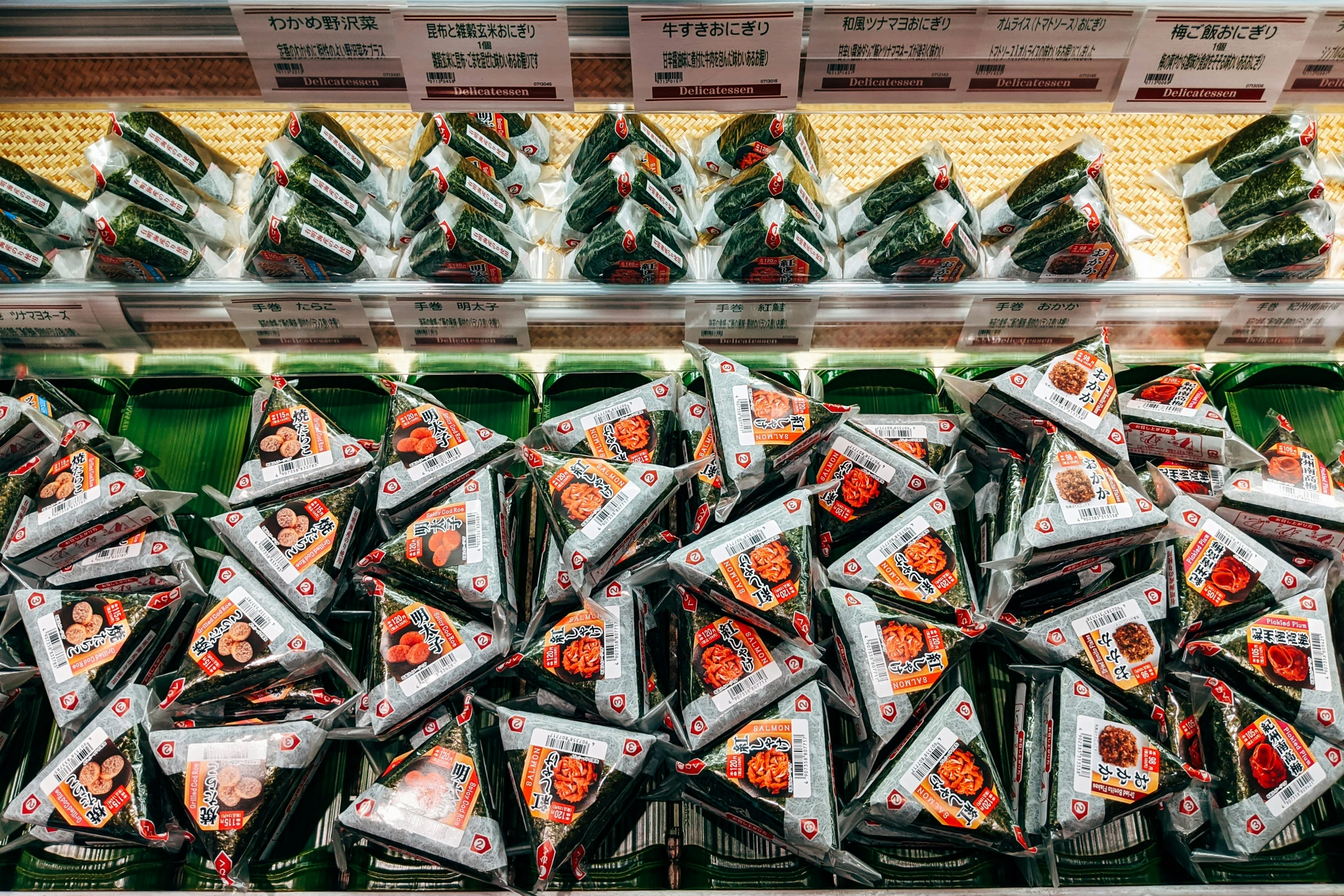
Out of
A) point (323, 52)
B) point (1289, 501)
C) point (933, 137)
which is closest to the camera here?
point (323, 52)

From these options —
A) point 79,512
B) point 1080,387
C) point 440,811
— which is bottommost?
point 440,811

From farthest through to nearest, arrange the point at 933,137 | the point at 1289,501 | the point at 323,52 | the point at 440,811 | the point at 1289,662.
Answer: the point at 933,137
the point at 1289,501
the point at 1289,662
the point at 440,811
the point at 323,52

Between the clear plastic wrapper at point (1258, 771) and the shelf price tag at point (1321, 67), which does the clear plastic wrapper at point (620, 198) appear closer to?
the shelf price tag at point (1321, 67)

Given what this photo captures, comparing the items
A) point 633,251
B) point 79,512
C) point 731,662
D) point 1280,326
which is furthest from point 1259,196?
point 79,512

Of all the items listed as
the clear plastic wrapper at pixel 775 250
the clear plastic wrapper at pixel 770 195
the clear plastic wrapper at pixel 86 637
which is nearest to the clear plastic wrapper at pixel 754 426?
the clear plastic wrapper at pixel 775 250

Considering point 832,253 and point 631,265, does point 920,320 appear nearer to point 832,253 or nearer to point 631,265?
point 832,253

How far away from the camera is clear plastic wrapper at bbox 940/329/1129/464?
1.48 m

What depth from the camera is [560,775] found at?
1278 mm

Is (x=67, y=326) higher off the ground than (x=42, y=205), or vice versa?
(x=42, y=205)

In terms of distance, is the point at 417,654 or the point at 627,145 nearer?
the point at 417,654

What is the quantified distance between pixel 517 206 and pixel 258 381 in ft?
1.99

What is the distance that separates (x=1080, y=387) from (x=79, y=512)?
170 cm

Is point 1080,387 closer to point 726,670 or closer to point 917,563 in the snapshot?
point 917,563

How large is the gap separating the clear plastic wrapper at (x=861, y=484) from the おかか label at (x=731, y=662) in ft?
0.78
